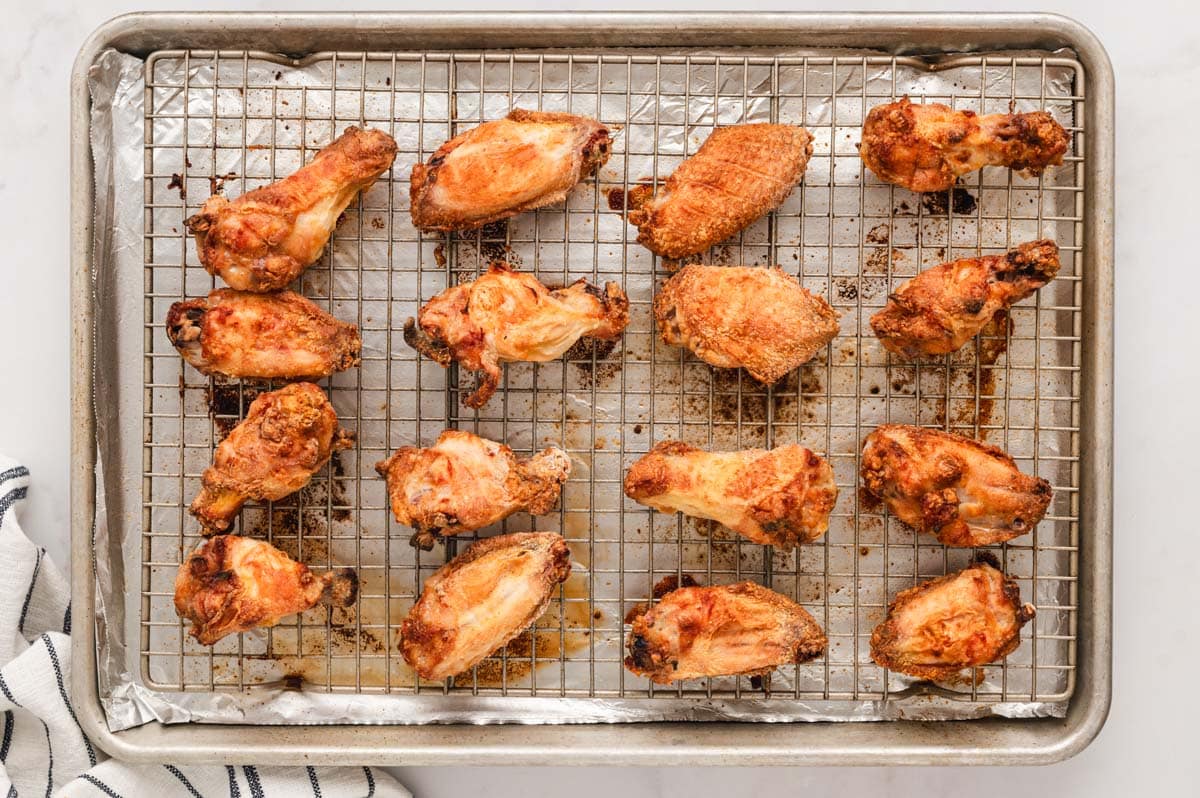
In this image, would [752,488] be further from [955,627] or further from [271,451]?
[271,451]

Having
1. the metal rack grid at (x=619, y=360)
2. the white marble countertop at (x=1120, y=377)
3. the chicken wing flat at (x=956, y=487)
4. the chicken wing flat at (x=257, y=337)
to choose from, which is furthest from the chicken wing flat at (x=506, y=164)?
the chicken wing flat at (x=956, y=487)

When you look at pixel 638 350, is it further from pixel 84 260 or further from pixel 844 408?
pixel 84 260

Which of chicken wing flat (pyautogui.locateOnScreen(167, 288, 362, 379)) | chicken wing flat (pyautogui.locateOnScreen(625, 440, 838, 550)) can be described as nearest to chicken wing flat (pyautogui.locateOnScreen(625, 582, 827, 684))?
chicken wing flat (pyautogui.locateOnScreen(625, 440, 838, 550))

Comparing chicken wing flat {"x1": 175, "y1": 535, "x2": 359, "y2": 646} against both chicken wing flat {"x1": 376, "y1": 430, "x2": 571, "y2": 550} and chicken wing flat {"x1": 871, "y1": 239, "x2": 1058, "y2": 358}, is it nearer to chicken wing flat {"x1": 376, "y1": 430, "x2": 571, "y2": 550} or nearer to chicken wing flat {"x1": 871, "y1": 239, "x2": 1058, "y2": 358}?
chicken wing flat {"x1": 376, "y1": 430, "x2": 571, "y2": 550}

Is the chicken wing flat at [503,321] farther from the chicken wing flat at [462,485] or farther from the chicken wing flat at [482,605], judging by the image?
the chicken wing flat at [482,605]

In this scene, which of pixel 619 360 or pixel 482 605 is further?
pixel 619 360

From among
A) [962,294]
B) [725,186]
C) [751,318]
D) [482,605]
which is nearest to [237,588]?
[482,605]
